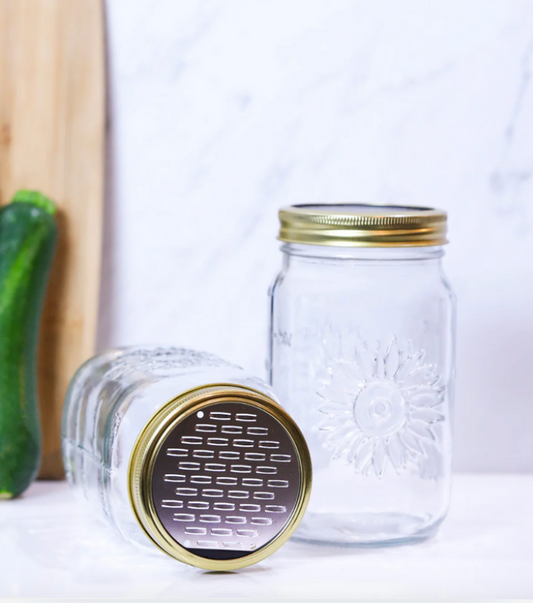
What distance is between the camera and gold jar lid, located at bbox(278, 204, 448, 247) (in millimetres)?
667

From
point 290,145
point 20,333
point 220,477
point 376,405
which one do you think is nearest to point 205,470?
point 220,477

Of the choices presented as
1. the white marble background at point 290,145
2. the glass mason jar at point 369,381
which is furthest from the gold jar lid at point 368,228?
the white marble background at point 290,145

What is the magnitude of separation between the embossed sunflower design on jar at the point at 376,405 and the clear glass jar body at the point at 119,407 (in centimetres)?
8

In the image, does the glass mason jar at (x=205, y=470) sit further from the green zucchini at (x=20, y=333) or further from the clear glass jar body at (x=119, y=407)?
the green zucchini at (x=20, y=333)

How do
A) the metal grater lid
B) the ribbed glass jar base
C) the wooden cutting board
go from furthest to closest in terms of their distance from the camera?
the wooden cutting board < the ribbed glass jar base < the metal grater lid

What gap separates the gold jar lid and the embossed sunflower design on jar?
101 mm

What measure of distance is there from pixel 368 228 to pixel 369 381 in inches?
5.3

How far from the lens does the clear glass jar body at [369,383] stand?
2.36 feet

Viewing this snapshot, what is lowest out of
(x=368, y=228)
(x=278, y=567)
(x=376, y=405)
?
(x=278, y=567)

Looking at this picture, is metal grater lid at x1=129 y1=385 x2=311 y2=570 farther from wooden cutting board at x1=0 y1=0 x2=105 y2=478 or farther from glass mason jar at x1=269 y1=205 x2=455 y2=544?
wooden cutting board at x1=0 y1=0 x2=105 y2=478

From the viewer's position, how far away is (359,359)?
727mm

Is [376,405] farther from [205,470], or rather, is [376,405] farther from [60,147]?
[60,147]

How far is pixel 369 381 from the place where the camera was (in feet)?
2.36

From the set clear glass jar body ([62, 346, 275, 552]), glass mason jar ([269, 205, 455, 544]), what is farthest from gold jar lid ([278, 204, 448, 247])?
clear glass jar body ([62, 346, 275, 552])
